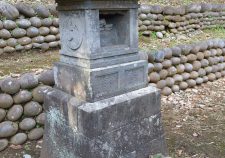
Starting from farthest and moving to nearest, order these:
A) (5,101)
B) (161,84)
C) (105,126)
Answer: (161,84)
(5,101)
(105,126)

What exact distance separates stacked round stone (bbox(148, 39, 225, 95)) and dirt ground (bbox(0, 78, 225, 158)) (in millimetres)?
194


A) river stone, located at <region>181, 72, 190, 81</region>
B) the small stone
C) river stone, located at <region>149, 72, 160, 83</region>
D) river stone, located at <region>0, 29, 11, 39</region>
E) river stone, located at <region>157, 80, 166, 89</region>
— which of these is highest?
river stone, located at <region>0, 29, 11, 39</region>

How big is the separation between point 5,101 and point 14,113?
19 cm

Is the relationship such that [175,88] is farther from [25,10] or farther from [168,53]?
[25,10]

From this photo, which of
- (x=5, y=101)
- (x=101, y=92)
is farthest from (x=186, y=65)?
(x=5, y=101)

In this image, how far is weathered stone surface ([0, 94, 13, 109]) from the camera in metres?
3.41

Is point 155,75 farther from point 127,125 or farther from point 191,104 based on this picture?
point 127,125

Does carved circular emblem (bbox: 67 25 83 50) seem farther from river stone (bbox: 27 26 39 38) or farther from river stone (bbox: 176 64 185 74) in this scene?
river stone (bbox: 176 64 185 74)

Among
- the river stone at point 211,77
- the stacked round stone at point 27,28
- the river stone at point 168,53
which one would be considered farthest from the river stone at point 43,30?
the river stone at point 211,77

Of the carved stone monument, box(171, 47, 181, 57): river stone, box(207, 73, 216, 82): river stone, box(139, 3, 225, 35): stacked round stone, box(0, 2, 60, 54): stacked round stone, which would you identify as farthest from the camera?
box(139, 3, 225, 35): stacked round stone

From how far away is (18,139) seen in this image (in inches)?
140

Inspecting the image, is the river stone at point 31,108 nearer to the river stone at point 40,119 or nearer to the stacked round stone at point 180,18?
the river stone at point 40,119

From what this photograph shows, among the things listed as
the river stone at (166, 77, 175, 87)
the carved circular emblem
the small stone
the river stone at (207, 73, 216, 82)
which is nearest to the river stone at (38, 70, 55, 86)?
Result: the carved circular emblem

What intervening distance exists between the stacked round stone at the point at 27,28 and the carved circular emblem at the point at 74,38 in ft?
9.27
